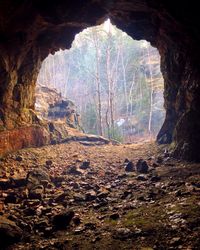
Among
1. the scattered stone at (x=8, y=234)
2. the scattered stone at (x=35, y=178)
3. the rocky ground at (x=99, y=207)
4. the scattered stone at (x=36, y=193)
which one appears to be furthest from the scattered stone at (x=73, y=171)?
the scattered stone at (x=8, y=234)

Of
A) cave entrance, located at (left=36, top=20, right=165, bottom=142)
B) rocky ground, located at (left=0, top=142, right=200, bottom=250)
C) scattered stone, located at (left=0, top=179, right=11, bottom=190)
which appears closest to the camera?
rocky ground, located at (left=0, top=142, right=200, bottom=250)

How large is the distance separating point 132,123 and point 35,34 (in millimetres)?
24502

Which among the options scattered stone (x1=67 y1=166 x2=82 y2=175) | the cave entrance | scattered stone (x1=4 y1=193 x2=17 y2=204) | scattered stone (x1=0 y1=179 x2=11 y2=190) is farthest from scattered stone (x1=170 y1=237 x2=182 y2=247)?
the cave entrance

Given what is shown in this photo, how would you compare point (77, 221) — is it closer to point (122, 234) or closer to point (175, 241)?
point (122, 234)

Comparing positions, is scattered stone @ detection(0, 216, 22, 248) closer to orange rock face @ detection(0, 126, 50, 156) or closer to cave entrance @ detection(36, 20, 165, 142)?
orange rock face @ detection(0, 126, 50, 156)

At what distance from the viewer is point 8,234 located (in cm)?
382

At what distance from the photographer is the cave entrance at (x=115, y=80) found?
27.1m

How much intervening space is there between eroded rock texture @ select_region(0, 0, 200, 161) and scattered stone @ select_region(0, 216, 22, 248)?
4.52 m

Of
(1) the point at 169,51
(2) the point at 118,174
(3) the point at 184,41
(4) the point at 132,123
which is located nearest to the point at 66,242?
(2) the point at 118,174

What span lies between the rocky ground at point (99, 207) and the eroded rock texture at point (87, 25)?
57.7 inches

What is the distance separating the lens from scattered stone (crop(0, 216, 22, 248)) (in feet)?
12.4

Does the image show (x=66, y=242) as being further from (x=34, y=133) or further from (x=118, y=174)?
(x=34, y=133)

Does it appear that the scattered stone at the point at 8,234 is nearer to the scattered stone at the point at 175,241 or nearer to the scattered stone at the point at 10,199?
the scattered stone at the point at 10,199

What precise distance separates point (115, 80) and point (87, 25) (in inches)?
950
